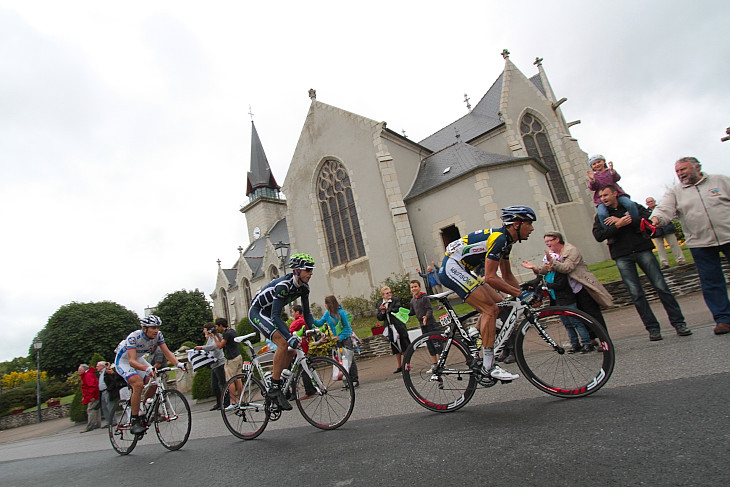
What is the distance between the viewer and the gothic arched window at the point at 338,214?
852 inches

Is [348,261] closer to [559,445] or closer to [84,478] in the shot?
[84,478]

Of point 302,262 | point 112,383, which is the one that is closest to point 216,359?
point 112,383

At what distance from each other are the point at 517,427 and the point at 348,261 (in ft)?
62.0

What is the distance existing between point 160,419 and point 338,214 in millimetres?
17775

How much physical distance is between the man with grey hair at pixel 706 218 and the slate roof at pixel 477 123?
19.5 meters

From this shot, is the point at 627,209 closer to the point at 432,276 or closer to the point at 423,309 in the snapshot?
the point at 432,276

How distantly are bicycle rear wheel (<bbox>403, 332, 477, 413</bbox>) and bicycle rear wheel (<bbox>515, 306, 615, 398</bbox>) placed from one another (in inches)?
21.3

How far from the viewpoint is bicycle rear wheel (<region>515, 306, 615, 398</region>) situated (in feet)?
10.8

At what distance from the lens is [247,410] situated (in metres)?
4.66

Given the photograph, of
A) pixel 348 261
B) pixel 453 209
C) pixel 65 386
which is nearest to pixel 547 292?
pixel 453 209

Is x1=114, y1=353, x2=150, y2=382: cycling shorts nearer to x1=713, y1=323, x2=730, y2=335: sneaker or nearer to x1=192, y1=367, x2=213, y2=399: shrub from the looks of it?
x1=192, y1=367, x2=213, y2=399: shrub

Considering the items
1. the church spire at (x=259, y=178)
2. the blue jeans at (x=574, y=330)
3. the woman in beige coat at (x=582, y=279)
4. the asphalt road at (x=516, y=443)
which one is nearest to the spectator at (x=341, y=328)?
the asphalt road at (x=516, y=443)

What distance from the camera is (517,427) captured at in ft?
9.47

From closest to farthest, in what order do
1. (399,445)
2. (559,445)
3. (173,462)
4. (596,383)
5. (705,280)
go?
(559,445)
(399,445)
(596,383)
(173,462)
(705,280)
